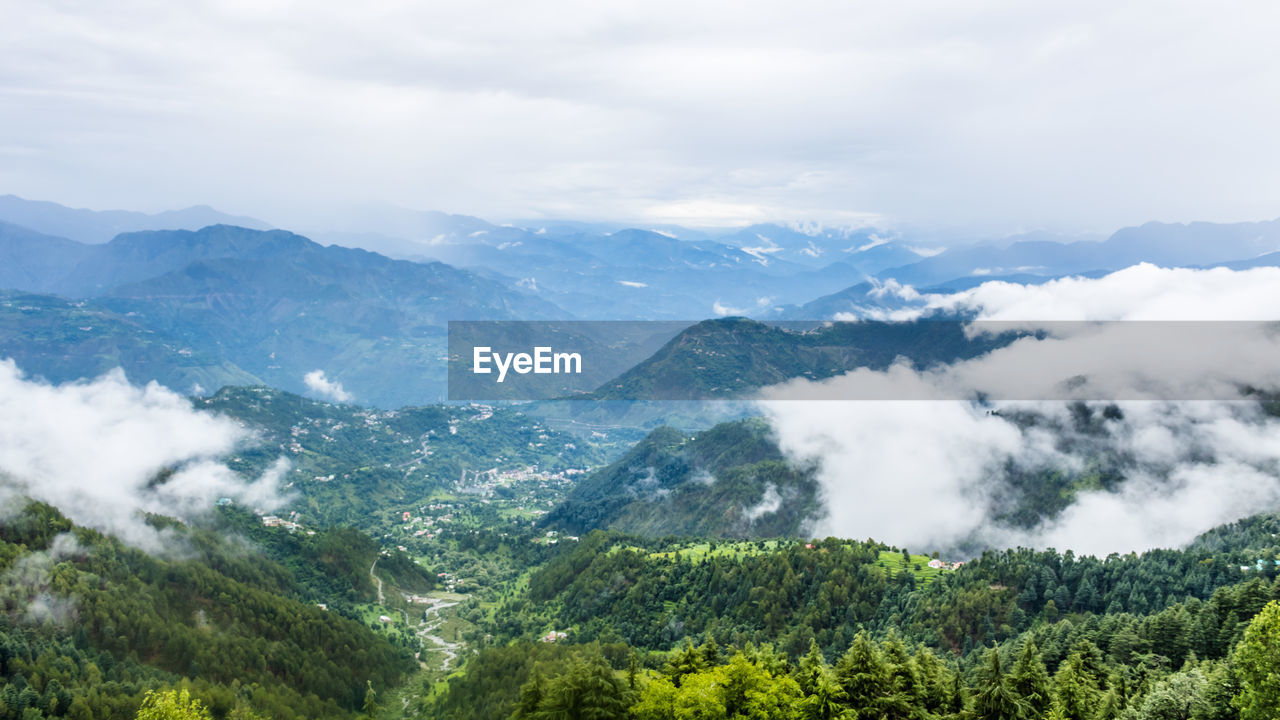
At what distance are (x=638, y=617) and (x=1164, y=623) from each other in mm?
89599

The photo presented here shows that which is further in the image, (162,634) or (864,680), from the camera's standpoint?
(162,634)

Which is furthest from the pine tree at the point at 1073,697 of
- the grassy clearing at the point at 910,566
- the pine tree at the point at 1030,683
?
the grassy clearing at the point at 910,566

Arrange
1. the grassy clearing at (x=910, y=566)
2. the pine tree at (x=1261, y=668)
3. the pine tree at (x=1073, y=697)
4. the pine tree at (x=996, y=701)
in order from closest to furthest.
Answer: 1. the pine tree at (x=1261, y=668)
2. the pine tree at (x=996, y=701)
3. the pine tree at (x=1073, y=697)
4. the grassy clearing at (x=910, y=566)

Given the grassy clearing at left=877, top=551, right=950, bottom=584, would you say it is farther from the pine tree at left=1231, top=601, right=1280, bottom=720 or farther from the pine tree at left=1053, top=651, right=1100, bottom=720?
the pine tree at left=1231, top=601, right=1280, bottom=720

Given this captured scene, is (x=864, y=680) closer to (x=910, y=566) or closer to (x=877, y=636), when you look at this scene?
(x=877, y=636)

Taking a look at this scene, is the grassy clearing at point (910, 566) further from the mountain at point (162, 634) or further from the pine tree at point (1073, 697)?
the mountain at point (162, 634)

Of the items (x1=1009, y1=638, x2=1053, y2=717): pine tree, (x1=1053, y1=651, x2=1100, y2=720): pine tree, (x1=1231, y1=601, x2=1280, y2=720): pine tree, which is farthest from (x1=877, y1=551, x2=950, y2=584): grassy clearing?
(x1=1231, y1=601, x2=1280, y2=720): pine tree

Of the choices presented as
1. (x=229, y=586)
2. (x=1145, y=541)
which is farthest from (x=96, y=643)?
(x=1145, y=541)

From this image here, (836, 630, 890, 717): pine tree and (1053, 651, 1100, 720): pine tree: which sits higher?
(836, 630, 890, 717): pine tree

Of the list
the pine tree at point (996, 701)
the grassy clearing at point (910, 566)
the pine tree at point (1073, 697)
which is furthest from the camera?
the grassy clearing at point (910, 566)

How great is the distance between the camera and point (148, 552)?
127m

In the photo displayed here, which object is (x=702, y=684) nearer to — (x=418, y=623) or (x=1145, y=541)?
(x=418, y=623)

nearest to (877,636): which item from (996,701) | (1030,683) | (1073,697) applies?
(1073,697)

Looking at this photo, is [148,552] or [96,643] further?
[148,552]
